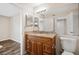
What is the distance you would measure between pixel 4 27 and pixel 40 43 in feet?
1.78

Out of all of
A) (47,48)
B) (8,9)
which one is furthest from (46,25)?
(8,9)

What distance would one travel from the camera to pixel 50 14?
45.7 inches

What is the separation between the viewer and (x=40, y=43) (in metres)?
1.20

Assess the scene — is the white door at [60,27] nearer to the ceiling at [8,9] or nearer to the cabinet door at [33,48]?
the cabinet door at [33,48]

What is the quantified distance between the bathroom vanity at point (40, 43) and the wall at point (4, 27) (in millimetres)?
271

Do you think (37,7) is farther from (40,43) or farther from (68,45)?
(68,45)

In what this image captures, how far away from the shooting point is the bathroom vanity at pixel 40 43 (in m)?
1.15

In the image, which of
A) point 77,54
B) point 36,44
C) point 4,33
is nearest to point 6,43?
point 4,33

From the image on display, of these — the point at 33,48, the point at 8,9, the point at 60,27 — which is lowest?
the point at 33,48

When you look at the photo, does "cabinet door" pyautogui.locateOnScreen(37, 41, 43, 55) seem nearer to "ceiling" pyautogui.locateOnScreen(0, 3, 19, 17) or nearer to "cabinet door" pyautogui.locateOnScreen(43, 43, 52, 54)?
"cabinet door" pyautogui.locateOnScreen(43, 43, 52, 54)

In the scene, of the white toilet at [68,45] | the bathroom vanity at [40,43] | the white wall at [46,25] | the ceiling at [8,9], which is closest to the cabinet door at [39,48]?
the bathroom vanity at [40,43]

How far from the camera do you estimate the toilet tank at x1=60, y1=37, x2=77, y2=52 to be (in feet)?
Answer: 3.78

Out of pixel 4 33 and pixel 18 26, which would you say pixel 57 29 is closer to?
pixel 18 26
